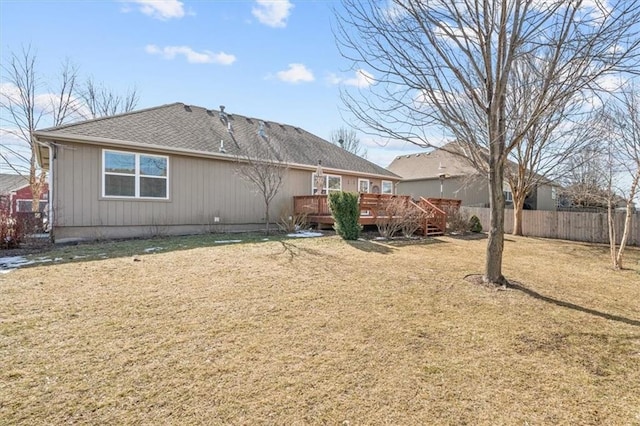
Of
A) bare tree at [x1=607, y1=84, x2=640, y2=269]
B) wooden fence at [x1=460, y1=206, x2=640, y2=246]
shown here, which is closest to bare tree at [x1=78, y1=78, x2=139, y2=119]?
wooden fence at [x1=460, y1=206, x2=640, y2=246]

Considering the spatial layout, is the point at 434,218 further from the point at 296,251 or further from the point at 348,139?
the point at 348,139

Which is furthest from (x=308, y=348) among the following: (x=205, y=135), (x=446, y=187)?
(x=446, y=187)

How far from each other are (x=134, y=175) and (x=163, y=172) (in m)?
0.85

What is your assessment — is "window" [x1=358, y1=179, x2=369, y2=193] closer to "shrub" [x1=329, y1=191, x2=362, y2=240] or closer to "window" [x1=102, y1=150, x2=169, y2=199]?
"shrub" [x1=329, y1=191, x2=362, y2=240]

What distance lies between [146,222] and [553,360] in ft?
34.8

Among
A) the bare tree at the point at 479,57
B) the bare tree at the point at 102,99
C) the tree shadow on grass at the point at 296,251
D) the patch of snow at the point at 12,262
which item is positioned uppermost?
the bare tree at the point at 102,99

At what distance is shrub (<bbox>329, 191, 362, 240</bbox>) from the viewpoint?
9.60m

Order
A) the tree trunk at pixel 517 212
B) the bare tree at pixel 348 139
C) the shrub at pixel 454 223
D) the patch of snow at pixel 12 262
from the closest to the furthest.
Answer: the patch of snow at pixel 12 262 → the shrub at pixel 454 223 → the tree trunk at pixel 517 212 → the bare tree at pixel 348 139

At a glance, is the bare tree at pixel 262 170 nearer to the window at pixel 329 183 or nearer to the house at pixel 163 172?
the house at pixel 163 172

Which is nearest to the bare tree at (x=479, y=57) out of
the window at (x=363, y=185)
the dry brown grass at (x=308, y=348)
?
the dry brown grass at (x=308, y=348)

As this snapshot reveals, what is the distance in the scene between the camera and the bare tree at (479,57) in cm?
454

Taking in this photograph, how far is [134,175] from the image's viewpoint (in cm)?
1033

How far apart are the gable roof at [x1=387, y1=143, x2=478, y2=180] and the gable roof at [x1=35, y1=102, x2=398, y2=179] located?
7412mm

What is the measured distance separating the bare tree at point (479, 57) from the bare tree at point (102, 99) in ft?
77.8
